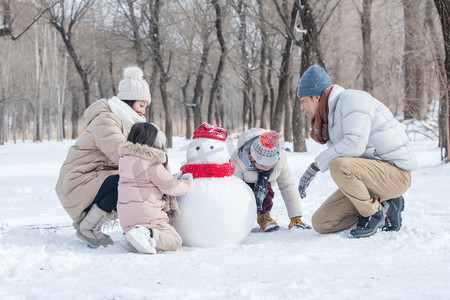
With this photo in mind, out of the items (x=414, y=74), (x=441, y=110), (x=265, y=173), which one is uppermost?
(x=414, y=74)

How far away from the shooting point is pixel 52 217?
16.8 ft

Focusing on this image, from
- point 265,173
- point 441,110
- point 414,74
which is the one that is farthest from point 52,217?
point 414,74

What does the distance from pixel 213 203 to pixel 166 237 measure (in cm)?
45

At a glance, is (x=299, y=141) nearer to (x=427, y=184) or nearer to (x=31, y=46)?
(x=427, y=184)

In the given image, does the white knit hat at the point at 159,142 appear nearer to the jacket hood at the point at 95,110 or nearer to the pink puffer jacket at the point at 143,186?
the pink puffer jacket at the point at 143,186

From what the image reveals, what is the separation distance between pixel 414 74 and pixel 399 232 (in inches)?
648

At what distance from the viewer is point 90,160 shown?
3.77 m

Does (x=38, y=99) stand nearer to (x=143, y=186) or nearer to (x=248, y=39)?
(x=248, y=39)

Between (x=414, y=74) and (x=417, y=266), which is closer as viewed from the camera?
(x=417, y=266)

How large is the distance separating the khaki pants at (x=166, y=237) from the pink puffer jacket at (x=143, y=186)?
0.17 ft

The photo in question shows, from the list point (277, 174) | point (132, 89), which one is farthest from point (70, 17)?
point (277, 174)

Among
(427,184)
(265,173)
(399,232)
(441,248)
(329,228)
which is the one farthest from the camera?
(427,184)

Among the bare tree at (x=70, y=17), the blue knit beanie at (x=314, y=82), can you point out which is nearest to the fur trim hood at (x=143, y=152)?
the blue knit beanie at (x=314, y=82)

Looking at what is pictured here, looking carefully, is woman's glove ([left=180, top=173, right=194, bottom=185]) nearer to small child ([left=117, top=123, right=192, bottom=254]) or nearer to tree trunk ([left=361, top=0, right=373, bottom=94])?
small child ([left=117, top=123, right=192, bottom=254])
